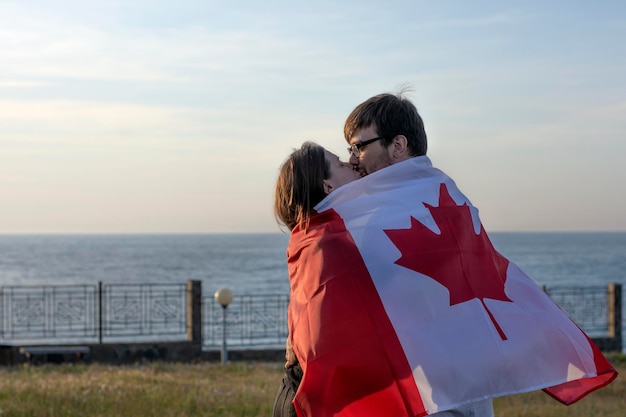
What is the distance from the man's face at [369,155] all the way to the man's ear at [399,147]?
0.03 meters

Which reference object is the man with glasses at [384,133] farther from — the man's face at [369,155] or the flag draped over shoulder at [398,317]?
the flag draped over shoulder at [398,317]

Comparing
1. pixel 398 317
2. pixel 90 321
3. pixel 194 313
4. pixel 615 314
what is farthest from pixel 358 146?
pixel 90 321

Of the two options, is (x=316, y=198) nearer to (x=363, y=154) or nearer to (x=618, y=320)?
(x=363, y=154)

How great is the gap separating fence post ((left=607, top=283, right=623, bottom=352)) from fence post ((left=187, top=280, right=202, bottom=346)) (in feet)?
34.0

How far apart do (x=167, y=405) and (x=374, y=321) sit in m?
5.54

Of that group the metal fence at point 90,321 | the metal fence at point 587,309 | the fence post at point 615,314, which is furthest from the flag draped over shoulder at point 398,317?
the metal fence at point 587,309

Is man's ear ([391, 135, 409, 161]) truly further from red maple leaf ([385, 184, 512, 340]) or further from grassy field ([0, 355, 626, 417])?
grassy field ([0, 355, 626, 417])

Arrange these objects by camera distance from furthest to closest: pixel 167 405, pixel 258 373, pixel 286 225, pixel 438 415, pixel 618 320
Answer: pixel 618 320, pixel 258 373, pixel 167 405, pixel 286 225, pixel 438 415

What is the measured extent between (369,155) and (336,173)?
18 centimetres

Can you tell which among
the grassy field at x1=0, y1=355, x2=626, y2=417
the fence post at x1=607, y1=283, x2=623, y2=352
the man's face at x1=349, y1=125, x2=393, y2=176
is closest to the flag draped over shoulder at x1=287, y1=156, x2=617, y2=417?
the man's face at x1=349, y1=125, x2=393, y2=176

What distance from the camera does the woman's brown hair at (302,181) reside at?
3.58 meters

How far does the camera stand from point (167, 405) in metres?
8.59

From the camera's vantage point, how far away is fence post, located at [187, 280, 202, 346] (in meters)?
20.7

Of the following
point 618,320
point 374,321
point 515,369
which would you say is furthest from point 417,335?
point 618,320
